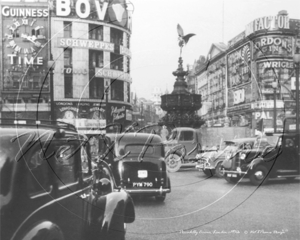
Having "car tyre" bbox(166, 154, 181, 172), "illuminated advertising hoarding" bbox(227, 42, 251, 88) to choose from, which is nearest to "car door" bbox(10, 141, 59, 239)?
"car tyre" bbox(166, 154, 181, 172)

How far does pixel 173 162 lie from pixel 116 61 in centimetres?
65

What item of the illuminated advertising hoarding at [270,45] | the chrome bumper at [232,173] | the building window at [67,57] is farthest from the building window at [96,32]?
the chrome bumper at [232,173]

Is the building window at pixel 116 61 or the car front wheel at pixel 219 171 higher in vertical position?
the building window at pixel 116 61

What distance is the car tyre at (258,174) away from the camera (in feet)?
6.59

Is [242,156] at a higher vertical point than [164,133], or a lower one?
lower

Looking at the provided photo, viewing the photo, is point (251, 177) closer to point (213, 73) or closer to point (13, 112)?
point (213, 73)

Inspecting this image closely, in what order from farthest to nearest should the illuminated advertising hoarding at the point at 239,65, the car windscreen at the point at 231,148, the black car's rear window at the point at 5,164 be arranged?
the car windscreen at the point at 231,148, the illuminated advertising hoarding at the point at 239,65, the black car's rear window at the point at 5,164

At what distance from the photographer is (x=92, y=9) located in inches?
65.4

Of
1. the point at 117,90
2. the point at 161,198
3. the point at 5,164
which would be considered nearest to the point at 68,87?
the point at 117,90

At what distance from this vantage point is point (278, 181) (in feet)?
8.27

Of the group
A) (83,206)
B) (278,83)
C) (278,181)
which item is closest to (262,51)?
(278,83)

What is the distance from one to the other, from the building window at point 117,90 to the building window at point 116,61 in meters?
0.07

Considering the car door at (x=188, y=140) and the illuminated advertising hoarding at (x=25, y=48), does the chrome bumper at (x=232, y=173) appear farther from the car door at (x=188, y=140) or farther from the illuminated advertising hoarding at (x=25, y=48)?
the illuminated advertising hoarding at (x=25, y=48)

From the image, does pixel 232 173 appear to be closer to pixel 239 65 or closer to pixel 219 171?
pixel 219 171
